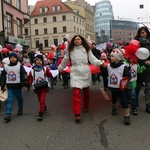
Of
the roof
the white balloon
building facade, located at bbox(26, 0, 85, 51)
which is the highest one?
the roof

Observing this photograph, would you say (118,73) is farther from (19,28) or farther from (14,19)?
(19,28)

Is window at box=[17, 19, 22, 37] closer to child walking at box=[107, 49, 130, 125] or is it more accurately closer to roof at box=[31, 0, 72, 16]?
child walking at box=[107, 49, 130, 125]

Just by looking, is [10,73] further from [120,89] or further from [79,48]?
[120,89]

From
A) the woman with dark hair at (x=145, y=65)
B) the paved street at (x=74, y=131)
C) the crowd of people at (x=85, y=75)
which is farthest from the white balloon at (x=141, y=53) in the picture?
the paved street at (x=74, y=131)

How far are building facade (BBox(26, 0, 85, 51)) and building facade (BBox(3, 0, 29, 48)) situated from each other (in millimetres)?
40435

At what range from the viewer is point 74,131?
4641 mm

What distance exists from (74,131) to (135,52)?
2.03 m

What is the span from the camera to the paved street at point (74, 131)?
3.99 meters

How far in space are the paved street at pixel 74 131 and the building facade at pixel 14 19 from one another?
757 inches

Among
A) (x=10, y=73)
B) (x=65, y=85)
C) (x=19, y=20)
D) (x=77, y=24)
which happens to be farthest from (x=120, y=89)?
(x=77, y=24)

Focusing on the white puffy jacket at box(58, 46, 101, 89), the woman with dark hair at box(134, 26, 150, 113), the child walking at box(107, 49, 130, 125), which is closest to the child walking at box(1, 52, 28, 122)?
the white puffy jacket at box(58, 46, 101, 89)

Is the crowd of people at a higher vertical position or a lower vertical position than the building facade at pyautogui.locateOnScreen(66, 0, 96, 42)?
lower

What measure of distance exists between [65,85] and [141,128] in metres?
5.42

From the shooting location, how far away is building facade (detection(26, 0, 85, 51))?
70.2 m
